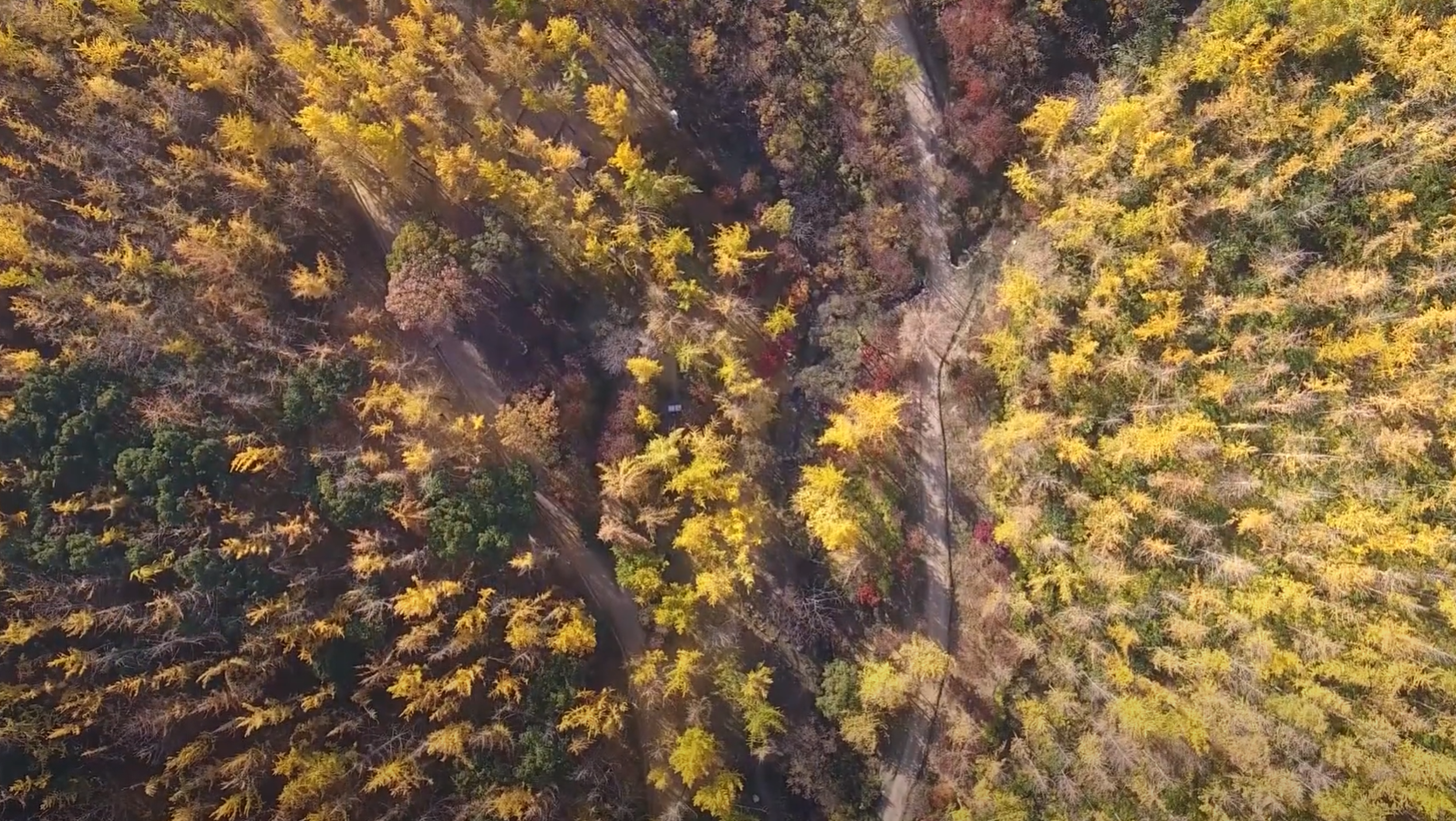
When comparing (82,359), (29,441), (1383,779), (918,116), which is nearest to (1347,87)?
(918,116)

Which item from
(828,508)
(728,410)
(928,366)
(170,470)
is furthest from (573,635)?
(928,366)

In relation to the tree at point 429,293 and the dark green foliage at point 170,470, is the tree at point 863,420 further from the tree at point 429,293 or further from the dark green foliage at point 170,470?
the dark green foliage at point 170,470

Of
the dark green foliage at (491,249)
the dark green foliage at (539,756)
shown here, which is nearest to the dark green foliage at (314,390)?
the dark green foliage at (491,249)

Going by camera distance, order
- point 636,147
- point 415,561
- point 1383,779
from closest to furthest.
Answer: point 1383,779, point 415,561, point 636,147

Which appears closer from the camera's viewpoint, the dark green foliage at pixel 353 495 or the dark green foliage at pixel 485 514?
the dark green foliage at pixel 353 495

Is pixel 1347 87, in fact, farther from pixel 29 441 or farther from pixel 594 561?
pixel 29 441

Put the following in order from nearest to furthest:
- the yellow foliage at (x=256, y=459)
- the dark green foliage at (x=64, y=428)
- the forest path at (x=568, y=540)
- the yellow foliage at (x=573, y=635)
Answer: the dark green foliage at (x=64, y=428)
the yellow foliage at (x=256, y=459)
the yellow foliage at (x=573, y=635)
the forest path at (x=568, y=540)
